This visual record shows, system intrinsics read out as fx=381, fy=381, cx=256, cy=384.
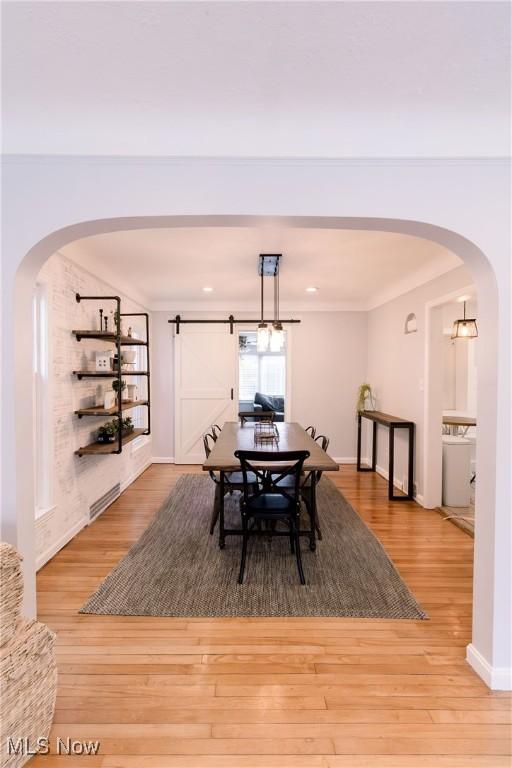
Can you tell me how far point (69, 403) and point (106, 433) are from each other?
0.59 metres

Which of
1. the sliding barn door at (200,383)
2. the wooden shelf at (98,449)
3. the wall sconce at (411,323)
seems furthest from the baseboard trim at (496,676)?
the sliding barn door at (200,383)

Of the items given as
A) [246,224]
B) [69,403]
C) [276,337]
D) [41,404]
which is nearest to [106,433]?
[69,403]

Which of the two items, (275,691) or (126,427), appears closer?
(275,691)

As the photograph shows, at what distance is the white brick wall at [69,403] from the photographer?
9.66ft

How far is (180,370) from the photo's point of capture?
19.3ft

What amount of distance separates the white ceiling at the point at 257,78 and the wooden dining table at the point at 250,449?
186 centimetres

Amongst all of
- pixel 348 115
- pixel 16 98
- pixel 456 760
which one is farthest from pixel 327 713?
pixel 16 98

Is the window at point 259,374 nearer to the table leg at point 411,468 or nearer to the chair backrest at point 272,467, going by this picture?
the table leg at point 411,468

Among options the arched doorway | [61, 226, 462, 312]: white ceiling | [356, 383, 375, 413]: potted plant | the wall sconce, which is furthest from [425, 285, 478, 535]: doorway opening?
the arched doorway

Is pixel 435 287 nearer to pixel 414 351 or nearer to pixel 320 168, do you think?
pixel 414 351

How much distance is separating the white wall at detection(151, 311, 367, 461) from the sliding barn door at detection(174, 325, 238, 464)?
16 centimetres

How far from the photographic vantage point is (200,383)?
233 inches

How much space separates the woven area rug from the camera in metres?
2.27

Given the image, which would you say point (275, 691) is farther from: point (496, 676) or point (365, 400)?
point (365, 400)
